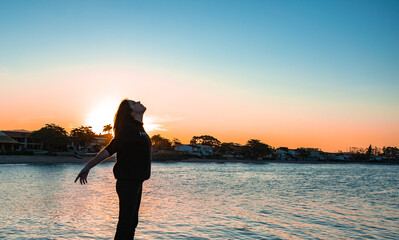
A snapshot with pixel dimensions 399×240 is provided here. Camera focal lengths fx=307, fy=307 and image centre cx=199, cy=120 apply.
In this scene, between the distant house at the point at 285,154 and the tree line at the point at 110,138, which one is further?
the distant house at the point at 285,154

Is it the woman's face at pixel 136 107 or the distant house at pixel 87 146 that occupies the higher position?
the woman's face at pixel 136 107

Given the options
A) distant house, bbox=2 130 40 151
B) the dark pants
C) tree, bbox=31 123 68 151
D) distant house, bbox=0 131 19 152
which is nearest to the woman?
the dark pants

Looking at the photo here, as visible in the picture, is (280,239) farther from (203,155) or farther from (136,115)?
(203,155)

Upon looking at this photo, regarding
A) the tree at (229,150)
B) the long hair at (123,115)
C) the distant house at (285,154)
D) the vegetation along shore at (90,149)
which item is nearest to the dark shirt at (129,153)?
the long hair at (123,115)

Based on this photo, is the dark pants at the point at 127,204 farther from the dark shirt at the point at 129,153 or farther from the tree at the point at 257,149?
the tree at the point at 257,149

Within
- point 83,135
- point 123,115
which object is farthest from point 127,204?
point 83,135

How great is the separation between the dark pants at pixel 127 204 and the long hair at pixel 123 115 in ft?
2.19

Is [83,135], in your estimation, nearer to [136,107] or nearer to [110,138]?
[110,138]

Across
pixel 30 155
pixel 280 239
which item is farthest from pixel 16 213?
pixel 30 155

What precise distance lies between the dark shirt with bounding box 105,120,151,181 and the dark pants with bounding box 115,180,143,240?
93mm

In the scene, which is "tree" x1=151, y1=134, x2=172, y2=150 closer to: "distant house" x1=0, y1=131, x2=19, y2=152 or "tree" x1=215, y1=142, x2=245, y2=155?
"tree" x1=215, y1=142, x2=245, y2=155

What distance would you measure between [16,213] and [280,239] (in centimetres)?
833

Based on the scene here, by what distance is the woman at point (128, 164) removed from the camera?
3.58 m

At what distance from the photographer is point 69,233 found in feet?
24.7
